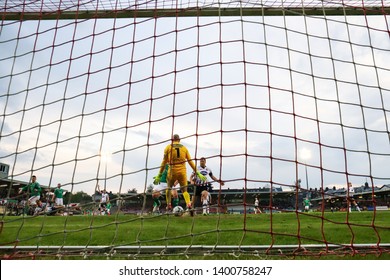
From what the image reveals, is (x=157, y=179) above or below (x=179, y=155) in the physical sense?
below

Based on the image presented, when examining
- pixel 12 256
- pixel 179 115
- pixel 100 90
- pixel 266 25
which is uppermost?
pixel 266 25

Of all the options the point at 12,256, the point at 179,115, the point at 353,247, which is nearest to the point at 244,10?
the point at 179,115

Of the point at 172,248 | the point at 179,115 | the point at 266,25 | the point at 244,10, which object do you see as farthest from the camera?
the point at 244,10

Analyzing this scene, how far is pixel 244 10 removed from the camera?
4660 mm

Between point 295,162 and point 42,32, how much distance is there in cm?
406

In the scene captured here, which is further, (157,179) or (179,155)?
(157,179)

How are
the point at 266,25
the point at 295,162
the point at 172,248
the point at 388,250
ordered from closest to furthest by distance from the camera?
1. the point at 388,250
2. the point at 172,248
3. the point at 295,162
4. the point at 266,25

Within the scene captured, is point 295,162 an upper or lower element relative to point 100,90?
lower

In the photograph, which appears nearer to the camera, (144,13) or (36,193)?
(144,13)

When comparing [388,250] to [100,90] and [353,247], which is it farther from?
[100,90]

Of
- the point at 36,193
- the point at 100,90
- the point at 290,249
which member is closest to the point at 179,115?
the point at 100,90

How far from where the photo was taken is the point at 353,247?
3230 mm

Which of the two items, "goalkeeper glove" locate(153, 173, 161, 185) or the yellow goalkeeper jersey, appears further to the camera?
"goalkeeper glove" locate(153, 173, 161, 185)

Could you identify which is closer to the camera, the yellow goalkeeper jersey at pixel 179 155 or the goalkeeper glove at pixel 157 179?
the yellow goalkeeper jersey at pixel 179 155
